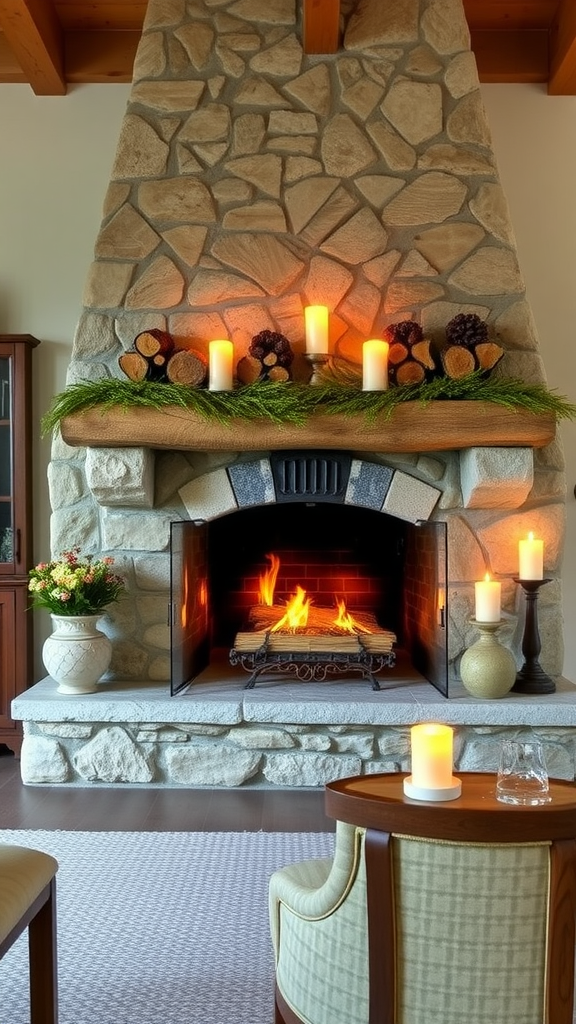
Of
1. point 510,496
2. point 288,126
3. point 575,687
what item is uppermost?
point 288,126

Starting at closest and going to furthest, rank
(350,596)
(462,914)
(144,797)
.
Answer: (462,914) → (144,797) → (350,596)

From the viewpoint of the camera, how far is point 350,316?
3768 mm

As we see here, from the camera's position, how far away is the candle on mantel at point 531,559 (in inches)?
138

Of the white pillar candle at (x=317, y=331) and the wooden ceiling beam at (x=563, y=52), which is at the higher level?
the wooden ceiling beam at (x=563, y=52)

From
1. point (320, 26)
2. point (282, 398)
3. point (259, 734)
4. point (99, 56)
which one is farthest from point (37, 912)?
point (99, 56)

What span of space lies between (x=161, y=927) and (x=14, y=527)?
7.28 feet

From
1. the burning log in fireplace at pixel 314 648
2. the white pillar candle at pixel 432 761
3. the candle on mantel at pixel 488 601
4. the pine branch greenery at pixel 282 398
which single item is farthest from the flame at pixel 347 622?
the white pillar candle at pixel 432 761

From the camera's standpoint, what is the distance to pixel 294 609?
4082mm

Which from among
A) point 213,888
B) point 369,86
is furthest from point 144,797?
point 369,86

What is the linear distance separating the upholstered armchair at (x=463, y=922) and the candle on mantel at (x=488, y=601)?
82.9 inches

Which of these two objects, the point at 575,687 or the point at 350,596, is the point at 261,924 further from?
the point at 350,596

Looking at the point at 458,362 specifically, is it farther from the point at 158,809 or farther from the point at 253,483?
the point at 158,809

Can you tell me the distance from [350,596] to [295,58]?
7.63 feet

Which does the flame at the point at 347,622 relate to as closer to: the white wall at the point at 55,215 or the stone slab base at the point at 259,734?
the stone slab base at the point at 259,734
